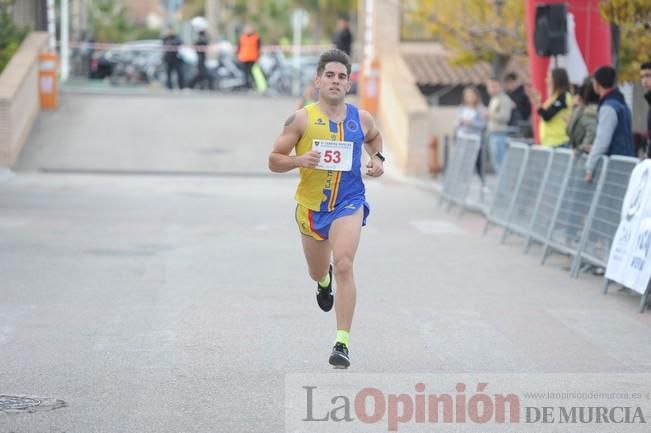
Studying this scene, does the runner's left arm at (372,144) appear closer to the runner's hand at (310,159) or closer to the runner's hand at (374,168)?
the runner's hand at (374,168)

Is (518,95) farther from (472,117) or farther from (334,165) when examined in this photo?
(334,165)

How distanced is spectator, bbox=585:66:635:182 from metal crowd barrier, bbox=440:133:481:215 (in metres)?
6.08

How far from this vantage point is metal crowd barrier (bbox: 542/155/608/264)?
13734mm

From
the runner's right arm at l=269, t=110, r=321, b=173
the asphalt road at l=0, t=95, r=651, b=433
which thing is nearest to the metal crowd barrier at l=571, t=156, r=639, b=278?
the asphalt road at l=0, t=95, r=651, b=433

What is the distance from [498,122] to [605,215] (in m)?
9.57

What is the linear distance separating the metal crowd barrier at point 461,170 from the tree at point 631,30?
2.49m

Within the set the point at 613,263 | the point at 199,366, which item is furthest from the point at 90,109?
the point at 199,366

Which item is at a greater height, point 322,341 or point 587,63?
point 587,63

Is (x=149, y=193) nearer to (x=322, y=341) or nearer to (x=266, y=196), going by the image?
(x=266, y=196)

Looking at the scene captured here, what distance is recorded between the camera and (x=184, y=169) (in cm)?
2661

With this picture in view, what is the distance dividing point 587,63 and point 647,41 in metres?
1.32

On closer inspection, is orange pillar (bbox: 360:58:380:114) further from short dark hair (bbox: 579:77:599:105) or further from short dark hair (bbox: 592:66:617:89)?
short dark hair (bbox: 592:66:617:89)

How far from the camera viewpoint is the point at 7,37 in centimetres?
2991

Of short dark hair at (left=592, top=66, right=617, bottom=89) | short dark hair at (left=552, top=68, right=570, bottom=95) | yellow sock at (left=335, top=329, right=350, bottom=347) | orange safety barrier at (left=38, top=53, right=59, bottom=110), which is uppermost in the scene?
short dark hair at (left=592, top=66, right=617, bottom=89)
